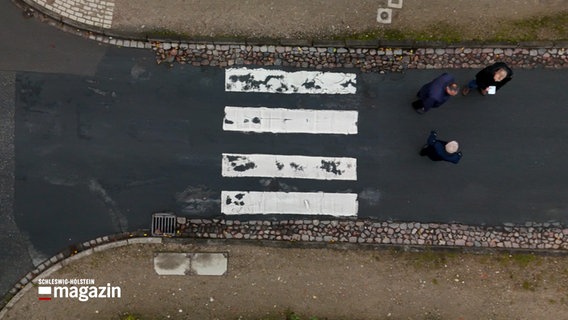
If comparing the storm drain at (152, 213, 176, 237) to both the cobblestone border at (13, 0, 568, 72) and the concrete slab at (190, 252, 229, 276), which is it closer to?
the concrete slab at (190, 252, 229, 276)

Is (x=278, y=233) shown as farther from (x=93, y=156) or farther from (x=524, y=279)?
(x=524, y=279)

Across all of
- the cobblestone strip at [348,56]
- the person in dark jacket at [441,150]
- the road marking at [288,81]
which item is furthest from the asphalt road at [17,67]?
the person in dark jacket at [441,150]

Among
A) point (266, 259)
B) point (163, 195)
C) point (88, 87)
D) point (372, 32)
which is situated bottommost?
point (266, 259)

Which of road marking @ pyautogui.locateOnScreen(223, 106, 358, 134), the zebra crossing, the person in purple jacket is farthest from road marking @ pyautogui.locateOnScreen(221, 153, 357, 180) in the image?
the person in purple jacket

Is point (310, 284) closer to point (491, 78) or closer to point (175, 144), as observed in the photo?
point (175, 144)

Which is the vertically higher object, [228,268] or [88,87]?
[88,87]

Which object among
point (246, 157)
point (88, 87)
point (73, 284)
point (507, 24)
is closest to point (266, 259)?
point (246, 157)
